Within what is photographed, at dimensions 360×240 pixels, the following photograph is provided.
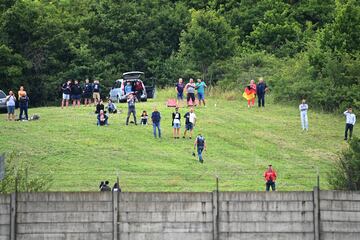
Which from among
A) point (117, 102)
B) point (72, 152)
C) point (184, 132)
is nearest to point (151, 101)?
point (117, 102)

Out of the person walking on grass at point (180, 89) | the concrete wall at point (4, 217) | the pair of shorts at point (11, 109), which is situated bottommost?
the concrete wall at point (4, 217)

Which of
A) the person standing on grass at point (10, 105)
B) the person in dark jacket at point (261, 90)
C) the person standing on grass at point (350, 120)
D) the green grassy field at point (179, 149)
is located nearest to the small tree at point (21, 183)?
the green grassy field at point (179, 149)

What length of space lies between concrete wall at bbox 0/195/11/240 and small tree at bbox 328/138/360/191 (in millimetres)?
10408

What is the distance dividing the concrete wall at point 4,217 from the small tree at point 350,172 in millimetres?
10408

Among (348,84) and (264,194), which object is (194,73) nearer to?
(348,84)

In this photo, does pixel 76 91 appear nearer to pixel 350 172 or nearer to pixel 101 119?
pixel 101 119

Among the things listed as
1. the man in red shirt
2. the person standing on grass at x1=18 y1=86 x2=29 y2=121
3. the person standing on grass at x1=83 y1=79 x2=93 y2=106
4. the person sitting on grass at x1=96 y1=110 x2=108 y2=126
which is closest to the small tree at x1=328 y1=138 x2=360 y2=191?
the man in red shirt

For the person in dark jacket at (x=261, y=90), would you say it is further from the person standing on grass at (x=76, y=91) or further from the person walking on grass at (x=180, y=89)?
the person standing on grass at (x=76, y=91)

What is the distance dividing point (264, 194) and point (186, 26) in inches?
1987

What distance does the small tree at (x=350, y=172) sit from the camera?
125 ft

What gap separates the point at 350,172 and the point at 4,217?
423 inches

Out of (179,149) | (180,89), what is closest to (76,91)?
(180,89)

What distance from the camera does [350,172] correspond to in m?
38.2

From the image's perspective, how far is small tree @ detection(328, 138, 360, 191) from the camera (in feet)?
125
